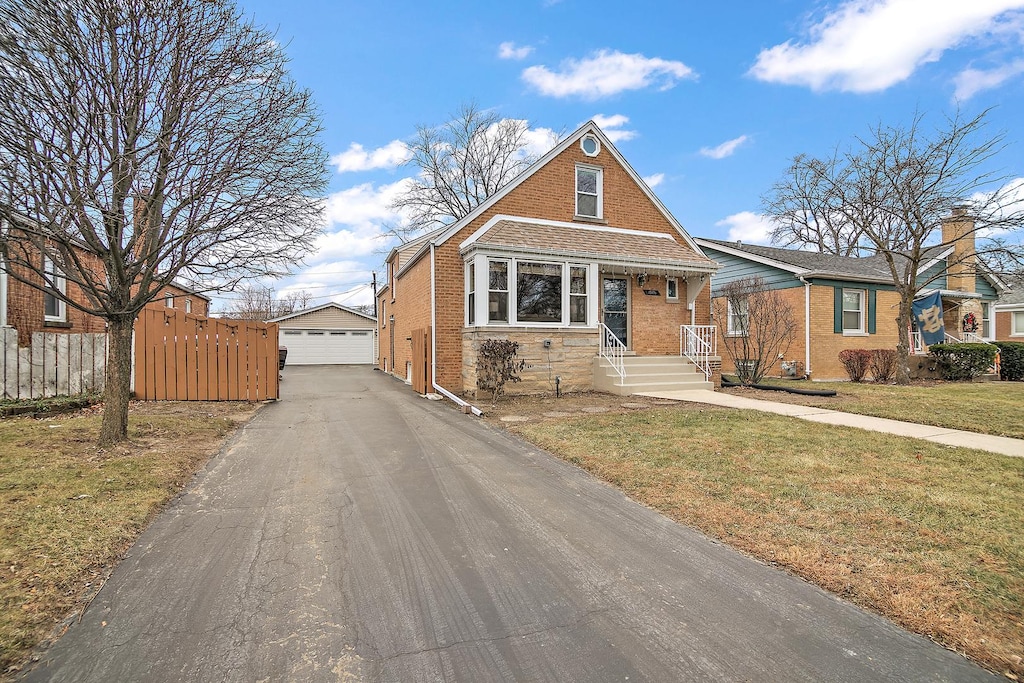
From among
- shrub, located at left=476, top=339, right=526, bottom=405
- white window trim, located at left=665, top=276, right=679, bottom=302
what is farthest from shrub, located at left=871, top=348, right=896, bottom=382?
shrub, located at left=476, top=339, right=526, bottom=405

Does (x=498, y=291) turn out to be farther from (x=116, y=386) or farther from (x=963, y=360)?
(x=963, y=360)

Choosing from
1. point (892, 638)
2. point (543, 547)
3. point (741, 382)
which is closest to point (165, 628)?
point (543, 547)

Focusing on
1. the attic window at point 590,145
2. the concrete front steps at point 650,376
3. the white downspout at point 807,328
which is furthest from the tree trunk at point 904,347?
the attic window at point 590,145

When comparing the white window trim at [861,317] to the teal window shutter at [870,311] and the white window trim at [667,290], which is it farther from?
the white window trim at [667,290]

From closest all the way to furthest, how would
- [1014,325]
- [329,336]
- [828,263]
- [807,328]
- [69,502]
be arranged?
[69,502]
[807,328]
[828,263]
[1014,325]
[329,336]

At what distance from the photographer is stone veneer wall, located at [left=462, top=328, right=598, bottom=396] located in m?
11.5

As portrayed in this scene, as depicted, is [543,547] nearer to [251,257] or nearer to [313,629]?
[313,629]

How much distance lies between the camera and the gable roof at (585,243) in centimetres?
1192

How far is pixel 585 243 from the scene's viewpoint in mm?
12836

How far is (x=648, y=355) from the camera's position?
1402cm

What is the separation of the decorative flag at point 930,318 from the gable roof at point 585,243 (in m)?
10.9

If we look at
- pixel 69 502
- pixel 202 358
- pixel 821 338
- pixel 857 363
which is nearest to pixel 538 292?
pixel 202 358

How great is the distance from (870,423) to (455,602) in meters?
7.90

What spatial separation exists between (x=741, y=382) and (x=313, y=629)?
13069mm
